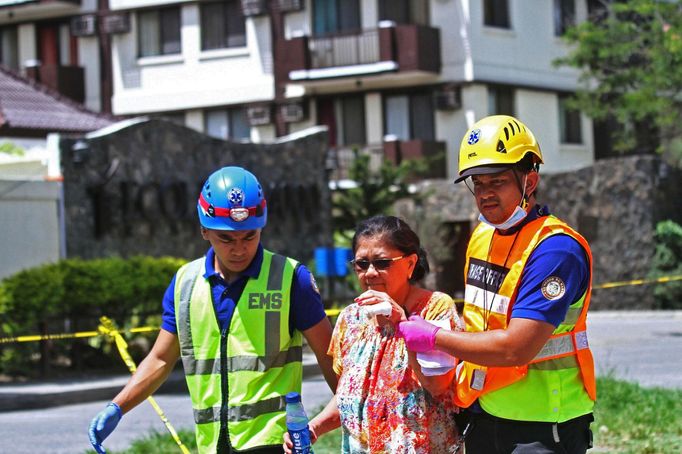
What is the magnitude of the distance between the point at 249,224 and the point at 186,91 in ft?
106

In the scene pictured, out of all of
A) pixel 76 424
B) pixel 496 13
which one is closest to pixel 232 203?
pixel 76 424

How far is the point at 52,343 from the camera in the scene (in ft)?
55.6

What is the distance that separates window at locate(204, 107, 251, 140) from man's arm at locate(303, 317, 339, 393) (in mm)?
31800

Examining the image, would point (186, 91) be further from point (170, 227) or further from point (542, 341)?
point (542, 341)

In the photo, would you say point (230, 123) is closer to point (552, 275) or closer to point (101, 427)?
point (101, 427)

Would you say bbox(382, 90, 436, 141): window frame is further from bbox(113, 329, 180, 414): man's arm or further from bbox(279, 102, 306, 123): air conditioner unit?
bbox(113, 329, 180, 414): man's arm

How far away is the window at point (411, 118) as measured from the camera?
34156 millimetres

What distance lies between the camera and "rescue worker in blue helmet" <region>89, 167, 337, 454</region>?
496 cm

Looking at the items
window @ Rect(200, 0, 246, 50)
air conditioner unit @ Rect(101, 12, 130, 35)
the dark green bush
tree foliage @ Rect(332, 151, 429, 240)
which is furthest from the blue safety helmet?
air conditioner unit @ Rect(101, 12, 130, 35)

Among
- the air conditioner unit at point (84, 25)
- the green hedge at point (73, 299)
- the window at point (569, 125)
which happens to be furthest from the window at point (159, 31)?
the green hedge at point (73, 299)

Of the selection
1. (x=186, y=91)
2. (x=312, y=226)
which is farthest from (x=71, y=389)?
(x=186, y=91)

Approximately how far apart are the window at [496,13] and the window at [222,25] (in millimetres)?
7082

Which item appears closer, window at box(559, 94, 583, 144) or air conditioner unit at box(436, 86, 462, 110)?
air conditioner unit at box(436, 86, 462, 110)

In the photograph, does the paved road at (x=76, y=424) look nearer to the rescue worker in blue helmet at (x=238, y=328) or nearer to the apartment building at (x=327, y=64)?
the rescue worker in blue helmet at (x=238, y=328)
